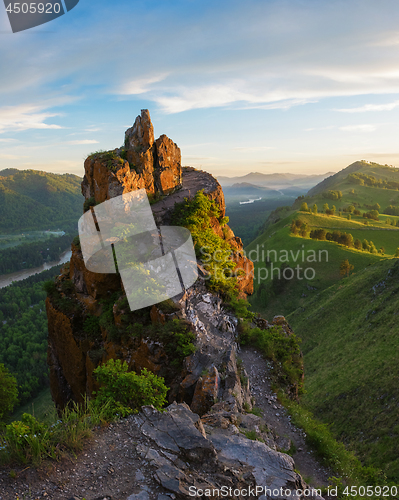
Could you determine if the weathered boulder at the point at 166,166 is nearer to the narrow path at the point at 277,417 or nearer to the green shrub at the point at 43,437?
the narrow path at the point at 277,417

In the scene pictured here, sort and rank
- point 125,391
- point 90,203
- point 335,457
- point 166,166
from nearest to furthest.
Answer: point 125,391 → point 335,457 → point 90,203 → point 166,166

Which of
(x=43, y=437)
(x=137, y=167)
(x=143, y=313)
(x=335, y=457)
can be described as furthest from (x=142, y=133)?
(x=335, y=457)

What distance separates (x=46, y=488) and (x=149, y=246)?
475 inches

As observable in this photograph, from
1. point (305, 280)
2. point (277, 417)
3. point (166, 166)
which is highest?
point (166, 166)

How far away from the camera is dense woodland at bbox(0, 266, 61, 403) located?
6969 centimetres

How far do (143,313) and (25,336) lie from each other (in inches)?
3415

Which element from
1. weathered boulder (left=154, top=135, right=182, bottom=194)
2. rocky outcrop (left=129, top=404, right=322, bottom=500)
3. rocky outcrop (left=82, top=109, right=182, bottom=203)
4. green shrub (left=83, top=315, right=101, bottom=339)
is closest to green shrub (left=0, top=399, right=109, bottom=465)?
rocky outcrop (left=129, top=404, right=322, bottom=500)

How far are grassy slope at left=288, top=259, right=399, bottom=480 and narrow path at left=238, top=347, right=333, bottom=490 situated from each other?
9073mm

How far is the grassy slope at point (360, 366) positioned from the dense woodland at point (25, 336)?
183 feet

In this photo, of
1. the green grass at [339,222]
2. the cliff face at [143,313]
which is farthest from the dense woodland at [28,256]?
the cliff face at [143,313]

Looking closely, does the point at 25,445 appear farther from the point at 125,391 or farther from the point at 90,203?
the point at 90,203

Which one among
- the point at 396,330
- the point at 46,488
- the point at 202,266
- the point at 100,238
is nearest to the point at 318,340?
the point at 396,330

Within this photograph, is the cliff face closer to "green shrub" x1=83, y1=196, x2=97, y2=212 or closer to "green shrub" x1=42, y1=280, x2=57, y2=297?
"green shrub" x1=83, y1=196, x2=97, y2=212

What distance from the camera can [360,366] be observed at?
2870cm
